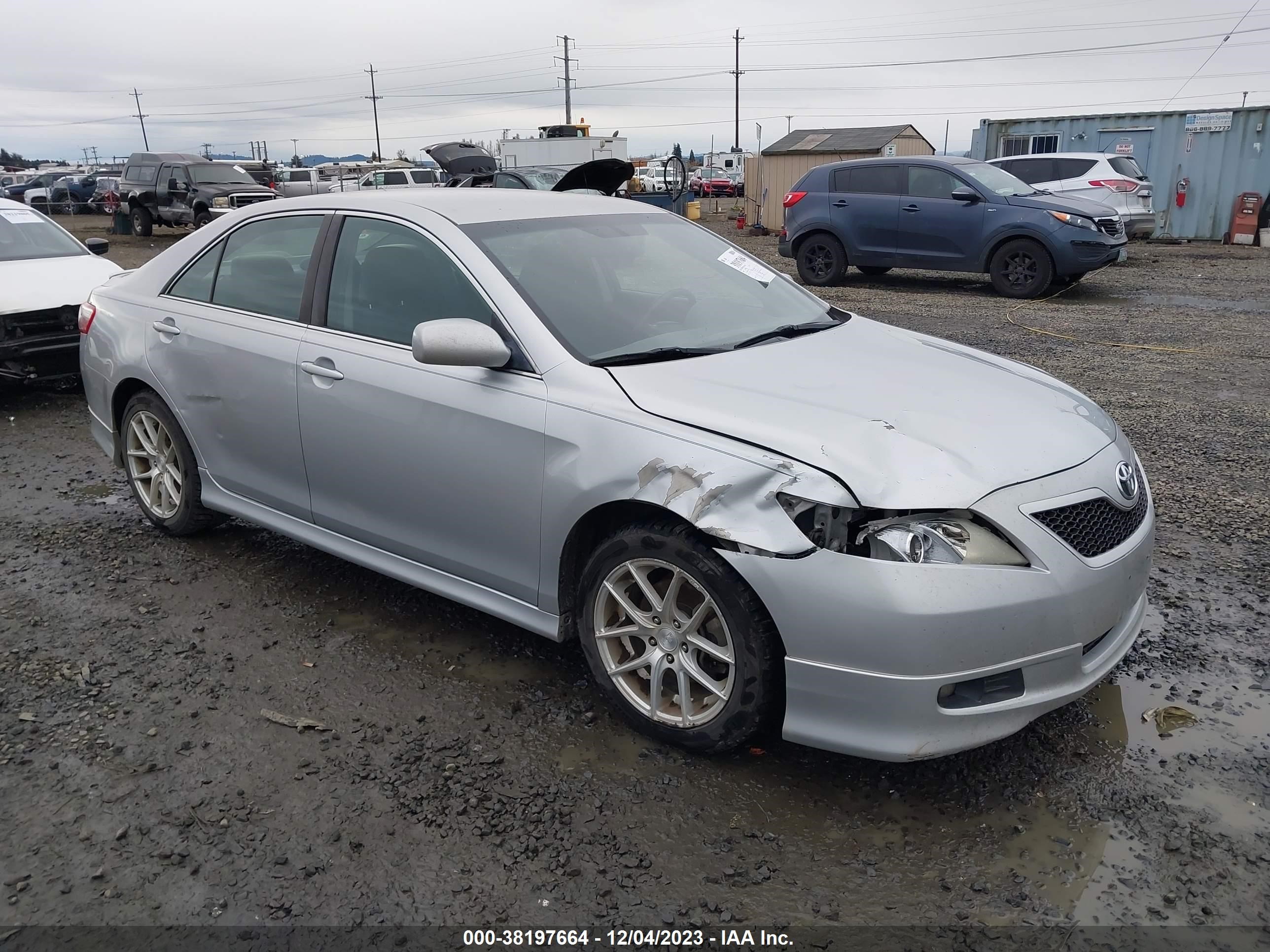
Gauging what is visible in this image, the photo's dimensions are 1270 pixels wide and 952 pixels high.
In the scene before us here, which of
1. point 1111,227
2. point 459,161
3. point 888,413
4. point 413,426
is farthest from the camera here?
point 459,161

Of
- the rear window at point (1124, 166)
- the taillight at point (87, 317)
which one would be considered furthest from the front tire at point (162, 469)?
the rear window at point (1124, 166)

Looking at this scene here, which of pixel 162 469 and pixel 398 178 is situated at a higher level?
pixel 398 178

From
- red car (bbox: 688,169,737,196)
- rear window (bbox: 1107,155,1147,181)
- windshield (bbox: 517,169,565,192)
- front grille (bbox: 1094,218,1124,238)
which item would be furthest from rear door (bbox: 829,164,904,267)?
red car (bbox: 688,169,737,196)

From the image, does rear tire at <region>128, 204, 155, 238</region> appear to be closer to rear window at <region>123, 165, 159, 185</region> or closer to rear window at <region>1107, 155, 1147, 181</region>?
rear window at <region>123, 165, 159, 185</region>

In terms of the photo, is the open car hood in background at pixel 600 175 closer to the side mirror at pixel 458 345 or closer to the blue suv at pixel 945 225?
the side mirror at pixel 458 345

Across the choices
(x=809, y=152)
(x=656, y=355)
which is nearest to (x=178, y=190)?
(x=809, y=152)

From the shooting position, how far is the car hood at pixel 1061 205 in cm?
1190

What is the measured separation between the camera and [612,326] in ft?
10.9

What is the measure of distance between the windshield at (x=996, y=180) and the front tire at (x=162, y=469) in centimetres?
1079

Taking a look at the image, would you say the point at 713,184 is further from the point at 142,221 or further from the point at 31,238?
the point at 31,238

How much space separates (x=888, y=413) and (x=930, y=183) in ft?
36.4

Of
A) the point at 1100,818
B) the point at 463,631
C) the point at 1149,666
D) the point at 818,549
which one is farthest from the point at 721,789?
the point at 1149,666

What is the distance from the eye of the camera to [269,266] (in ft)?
13.4

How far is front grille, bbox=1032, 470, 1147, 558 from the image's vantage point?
8.63 feet
